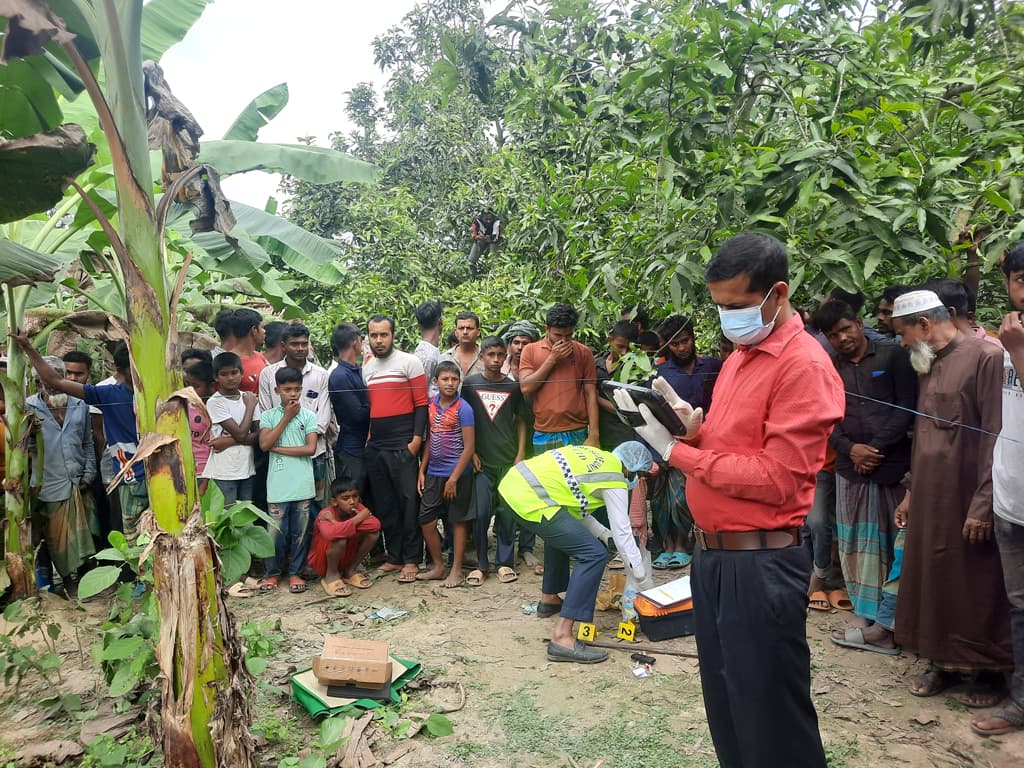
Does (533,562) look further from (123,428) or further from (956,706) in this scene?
(123,428)

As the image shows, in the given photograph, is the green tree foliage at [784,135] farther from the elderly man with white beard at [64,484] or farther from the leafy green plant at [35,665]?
the elderly man with white beard at [64,484]

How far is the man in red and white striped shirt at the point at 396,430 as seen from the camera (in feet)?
18.1

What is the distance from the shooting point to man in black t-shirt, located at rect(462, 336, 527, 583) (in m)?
5.55

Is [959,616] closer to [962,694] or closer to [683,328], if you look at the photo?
[962,694]

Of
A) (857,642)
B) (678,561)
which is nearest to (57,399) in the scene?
(678,561)

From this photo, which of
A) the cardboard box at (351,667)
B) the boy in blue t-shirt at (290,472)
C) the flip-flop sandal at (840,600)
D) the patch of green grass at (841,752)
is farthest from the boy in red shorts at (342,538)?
the patch of green grass at (841,752)

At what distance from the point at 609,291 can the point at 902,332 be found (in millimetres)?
1441

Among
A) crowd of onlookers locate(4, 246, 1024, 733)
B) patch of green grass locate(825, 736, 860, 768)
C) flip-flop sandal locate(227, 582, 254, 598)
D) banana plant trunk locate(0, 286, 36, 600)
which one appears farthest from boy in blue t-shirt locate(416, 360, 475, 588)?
patch of green grass locate(825, 736, 860, 768)

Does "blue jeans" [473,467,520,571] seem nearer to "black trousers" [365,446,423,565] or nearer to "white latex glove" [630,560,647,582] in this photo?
"black trousers" [365,446,423,565]

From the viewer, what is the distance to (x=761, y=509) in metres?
2.16

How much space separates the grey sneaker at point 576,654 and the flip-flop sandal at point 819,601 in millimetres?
1484

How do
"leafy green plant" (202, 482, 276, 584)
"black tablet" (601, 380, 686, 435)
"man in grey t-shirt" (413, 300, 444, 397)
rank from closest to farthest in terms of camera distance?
"black tablet" (601, 380, 686, 435) → "leafy green plant" (202, 482, 276, 584) → "man in grey t-shirt" (413, 300, 444, 397)

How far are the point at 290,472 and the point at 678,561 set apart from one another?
9.73 ft

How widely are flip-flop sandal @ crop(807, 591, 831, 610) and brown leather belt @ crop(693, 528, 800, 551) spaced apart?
2669 millimetres
